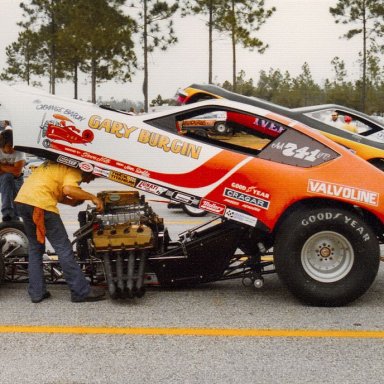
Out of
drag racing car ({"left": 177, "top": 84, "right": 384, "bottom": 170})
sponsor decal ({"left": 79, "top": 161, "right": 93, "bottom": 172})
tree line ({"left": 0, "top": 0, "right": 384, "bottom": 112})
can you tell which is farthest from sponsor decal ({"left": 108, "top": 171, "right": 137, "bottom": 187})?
tree line ({"left": 0, "top": 0, "right": 384, "bottom": 112})

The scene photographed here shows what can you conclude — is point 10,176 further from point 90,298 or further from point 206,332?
point 206,332

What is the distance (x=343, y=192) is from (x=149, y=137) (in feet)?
5.42

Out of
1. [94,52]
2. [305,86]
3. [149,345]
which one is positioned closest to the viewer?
[149,345]

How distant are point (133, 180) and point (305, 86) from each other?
6479 centimetres

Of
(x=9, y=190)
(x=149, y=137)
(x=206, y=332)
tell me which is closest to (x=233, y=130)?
(x=149, y=137)

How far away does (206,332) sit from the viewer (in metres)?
4.66

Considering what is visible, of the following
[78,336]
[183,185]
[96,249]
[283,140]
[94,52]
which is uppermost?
[94,52]

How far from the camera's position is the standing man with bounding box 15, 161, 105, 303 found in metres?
5.41

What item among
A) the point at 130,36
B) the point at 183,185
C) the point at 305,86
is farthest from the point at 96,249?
the point at 305,86

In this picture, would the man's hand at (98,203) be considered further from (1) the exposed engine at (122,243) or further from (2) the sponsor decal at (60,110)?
(2) the sponsor decal at (60,110)

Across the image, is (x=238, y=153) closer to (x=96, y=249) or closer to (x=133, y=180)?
(x=133, y=180)

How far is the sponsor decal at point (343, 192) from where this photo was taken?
523 centimetres

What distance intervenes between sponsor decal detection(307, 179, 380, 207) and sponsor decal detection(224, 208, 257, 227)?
1.69ft

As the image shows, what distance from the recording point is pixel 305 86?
223 ft
